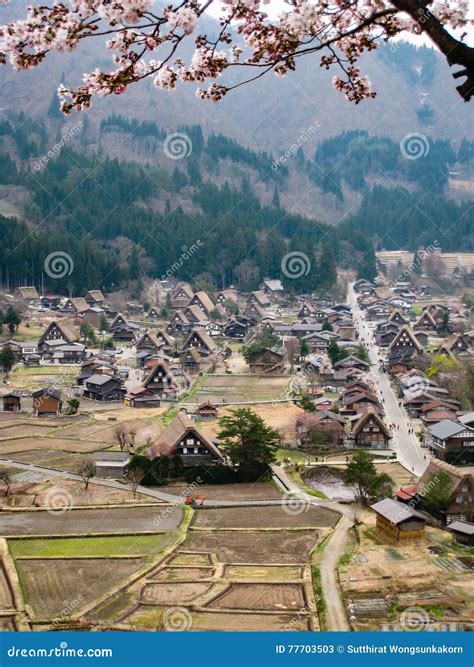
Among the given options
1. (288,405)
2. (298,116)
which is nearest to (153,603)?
(288,405)

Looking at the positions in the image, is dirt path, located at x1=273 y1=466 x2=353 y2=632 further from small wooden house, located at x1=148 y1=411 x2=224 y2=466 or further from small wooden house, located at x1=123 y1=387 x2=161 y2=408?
small wooden house, located at x1=123 y1=387 x2=161 y2=408

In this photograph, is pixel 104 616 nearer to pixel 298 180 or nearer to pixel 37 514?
pixel 37 514

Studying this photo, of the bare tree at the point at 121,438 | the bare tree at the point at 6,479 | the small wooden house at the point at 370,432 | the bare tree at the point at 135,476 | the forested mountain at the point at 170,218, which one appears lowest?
the small wooden house at the point at 370,432

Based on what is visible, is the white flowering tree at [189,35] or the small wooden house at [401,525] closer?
the white flowering tree at [189,35]

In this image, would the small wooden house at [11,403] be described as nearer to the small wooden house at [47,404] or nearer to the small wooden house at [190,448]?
the small wooden house at [47,404]

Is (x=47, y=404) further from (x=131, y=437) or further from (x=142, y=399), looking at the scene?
(x=131, y=437)

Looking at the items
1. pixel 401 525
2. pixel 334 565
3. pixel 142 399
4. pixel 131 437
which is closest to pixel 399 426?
pixel 131 437

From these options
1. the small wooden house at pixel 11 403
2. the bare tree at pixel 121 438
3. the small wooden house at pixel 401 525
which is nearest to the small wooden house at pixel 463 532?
the small wooden house at pixel 401 525
